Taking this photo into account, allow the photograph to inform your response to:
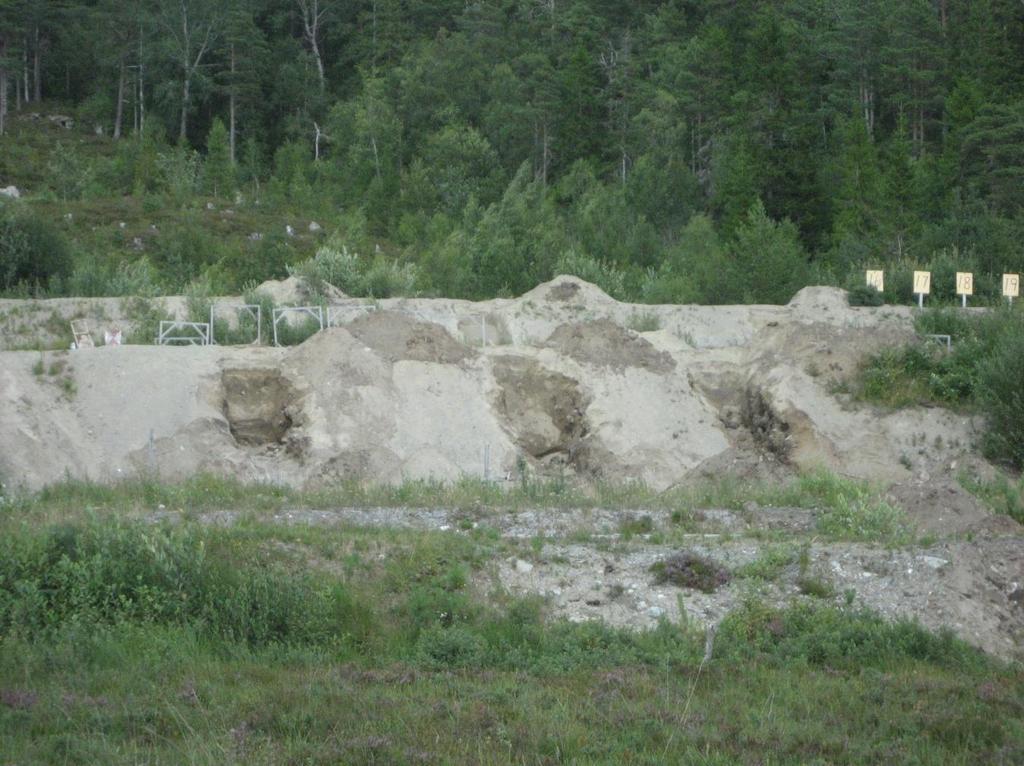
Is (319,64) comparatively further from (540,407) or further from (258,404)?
(258,404)

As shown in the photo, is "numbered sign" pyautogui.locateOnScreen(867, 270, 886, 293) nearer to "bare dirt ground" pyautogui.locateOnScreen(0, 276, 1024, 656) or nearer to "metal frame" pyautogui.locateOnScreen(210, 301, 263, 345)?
"bare dirt ground" pyautogui.locateOnScreen(0, 276, 1024, 656)

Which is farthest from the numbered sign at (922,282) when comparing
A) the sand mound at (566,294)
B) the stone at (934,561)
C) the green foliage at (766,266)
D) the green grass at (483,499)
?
the stone at (934,561)

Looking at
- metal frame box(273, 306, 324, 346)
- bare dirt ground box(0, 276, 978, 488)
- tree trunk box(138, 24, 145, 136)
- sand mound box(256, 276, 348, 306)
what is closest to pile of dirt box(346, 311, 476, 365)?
bare dirt ground box(0, 276, 978, 488)

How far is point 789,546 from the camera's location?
1620 centimetres

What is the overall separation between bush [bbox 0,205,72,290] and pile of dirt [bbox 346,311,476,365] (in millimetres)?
10468

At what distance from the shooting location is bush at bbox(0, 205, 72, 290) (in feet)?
119

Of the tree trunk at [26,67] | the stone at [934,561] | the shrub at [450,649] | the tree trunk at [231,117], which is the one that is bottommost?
the shrub at [450,649]

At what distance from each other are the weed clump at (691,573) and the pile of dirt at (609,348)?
14.9 metres

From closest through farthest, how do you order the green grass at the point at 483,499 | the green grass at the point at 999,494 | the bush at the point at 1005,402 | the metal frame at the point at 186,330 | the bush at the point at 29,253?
the green grass at the point at 483,499
the green grass at the point at 999,494
the bush at the point at 1005,402
the metal frame at the point at 186,330
the bush at the point at 29,253

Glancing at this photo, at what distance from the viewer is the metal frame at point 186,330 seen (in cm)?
3077

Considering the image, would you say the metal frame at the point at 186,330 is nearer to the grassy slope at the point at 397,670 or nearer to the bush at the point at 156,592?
the grassy slope at the point at 397,670

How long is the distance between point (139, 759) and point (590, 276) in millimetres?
32370

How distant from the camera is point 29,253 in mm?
36844

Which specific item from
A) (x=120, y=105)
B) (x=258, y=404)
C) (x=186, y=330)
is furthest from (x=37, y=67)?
(x=258, y=404)
